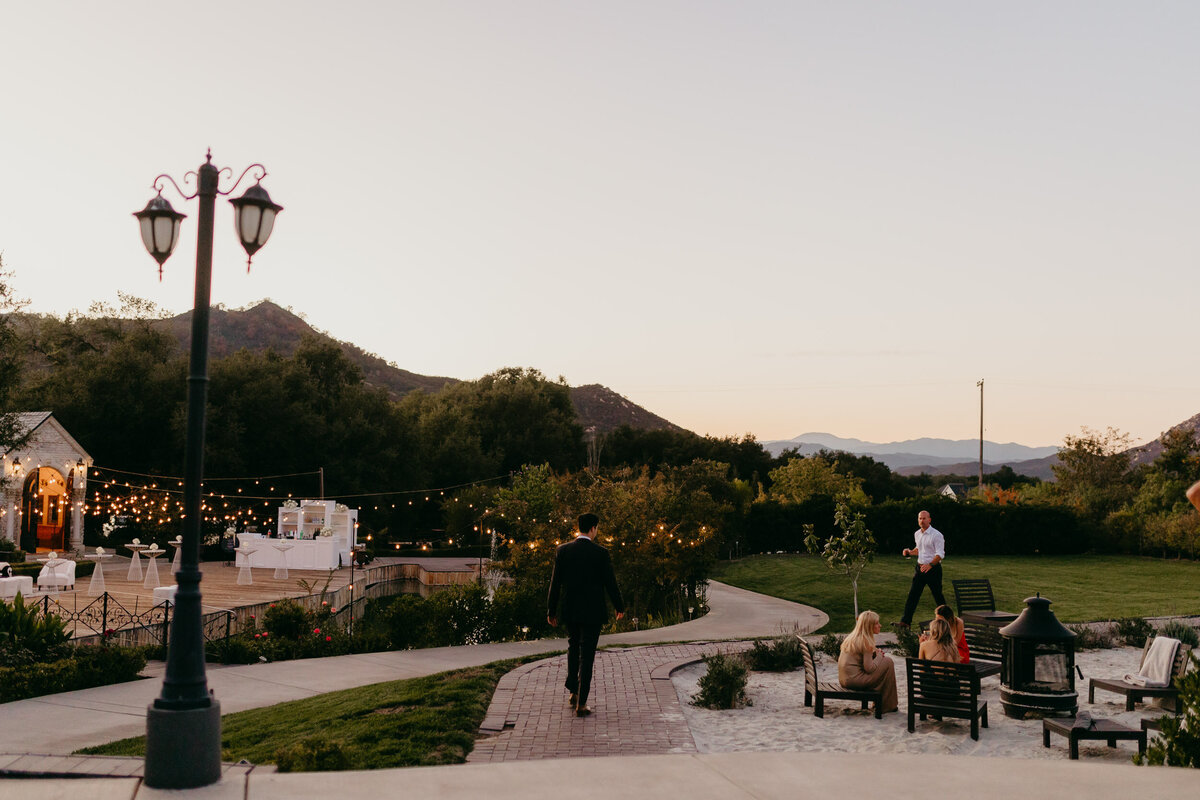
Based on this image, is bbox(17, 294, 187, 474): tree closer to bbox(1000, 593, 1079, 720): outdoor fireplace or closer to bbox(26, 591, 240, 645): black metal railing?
bbox(26, 591, 240, 645): black metal railing

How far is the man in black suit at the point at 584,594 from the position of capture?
8109 mm

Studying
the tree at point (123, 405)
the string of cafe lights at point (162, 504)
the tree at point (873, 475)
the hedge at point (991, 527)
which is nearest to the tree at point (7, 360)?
the string of cafe lights at point (162, 504)

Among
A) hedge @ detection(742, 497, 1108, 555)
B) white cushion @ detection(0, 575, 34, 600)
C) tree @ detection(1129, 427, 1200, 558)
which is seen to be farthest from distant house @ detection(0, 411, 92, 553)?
tree @ detection(1129, 427, 1200, 558)

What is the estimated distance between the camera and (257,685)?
10.9 metres

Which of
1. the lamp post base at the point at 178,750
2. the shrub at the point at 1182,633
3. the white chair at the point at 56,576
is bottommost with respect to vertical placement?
the white chair at the point at 56,576

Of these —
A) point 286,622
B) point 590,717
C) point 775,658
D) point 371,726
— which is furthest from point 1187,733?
point 286,622

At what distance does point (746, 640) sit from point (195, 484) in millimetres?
9770

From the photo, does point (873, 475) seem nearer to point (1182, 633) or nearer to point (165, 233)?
point (1182, 633)

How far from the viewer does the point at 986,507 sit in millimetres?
37062

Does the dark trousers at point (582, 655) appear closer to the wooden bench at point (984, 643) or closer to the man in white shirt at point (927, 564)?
the wooden bench at point (984, 643)

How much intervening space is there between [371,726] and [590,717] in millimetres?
1950

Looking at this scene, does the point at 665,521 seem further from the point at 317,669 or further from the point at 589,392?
the point at 589,392

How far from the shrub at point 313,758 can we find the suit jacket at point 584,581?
2.37 metres

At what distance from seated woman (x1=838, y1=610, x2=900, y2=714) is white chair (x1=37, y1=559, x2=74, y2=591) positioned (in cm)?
1796
